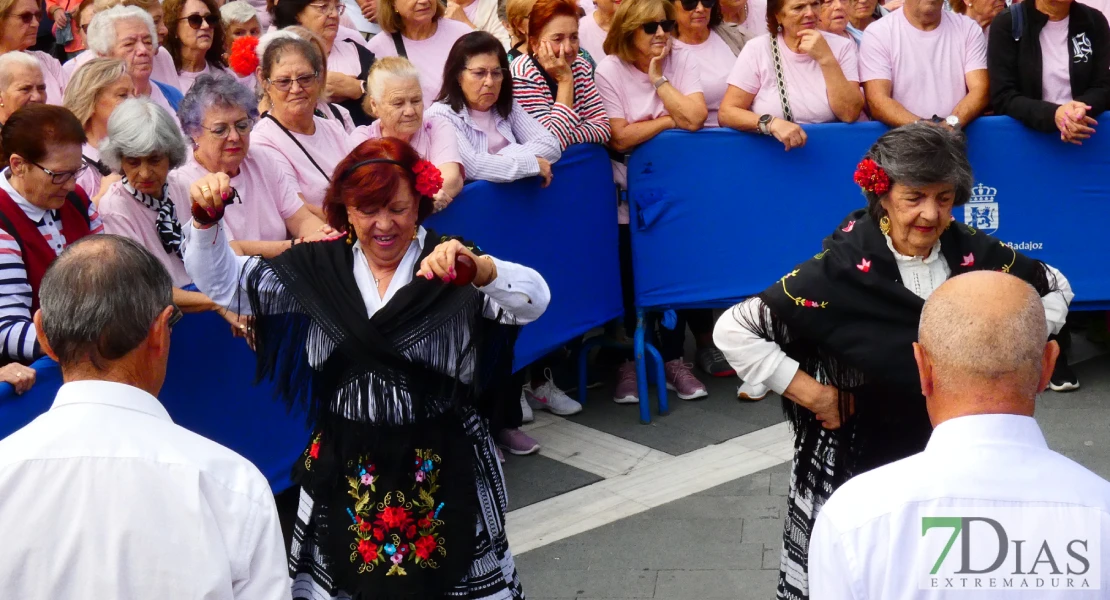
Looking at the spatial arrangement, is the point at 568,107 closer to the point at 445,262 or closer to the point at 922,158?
the point at 922,158

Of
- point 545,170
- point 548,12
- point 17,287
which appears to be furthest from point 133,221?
point 548,12

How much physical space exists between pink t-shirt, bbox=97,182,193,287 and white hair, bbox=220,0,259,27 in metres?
2.33

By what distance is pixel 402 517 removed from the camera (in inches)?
148

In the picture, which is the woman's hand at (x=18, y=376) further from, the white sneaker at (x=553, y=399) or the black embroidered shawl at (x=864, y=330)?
the white sneaker at (x=553, y=399)

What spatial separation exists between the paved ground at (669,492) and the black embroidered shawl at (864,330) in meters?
1.26

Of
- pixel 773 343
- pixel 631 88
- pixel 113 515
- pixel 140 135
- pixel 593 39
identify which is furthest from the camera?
pixel 593 39

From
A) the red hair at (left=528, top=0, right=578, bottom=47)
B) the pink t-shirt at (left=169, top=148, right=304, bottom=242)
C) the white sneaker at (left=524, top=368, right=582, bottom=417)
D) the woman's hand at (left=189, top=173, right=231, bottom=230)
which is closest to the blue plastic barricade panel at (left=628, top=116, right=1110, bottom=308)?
the white sneaker at (left=524, top=368, right=582, bottom=417)

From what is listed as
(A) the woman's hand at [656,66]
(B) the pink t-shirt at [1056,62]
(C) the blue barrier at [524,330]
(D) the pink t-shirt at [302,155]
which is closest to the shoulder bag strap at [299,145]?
(D) the pink t-shirt at [302,155]

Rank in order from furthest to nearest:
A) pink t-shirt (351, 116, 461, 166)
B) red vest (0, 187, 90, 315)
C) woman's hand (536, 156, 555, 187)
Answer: woman's hand (536, 156, 555, 187) < pink t-shirt (351, 116, 461, 166) < red vest (0, 187, 90, 315)

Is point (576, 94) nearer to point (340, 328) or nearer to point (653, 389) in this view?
point (653, 389)

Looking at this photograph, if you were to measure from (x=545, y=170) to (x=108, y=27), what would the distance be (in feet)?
7.06

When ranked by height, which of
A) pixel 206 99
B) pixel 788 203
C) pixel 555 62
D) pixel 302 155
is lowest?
pixel 788 203

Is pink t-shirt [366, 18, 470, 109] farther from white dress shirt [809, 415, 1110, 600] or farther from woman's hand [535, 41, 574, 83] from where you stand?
white dress shirt [809, 415, 1110, 600]

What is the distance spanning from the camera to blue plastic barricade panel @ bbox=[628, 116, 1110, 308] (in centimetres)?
677
